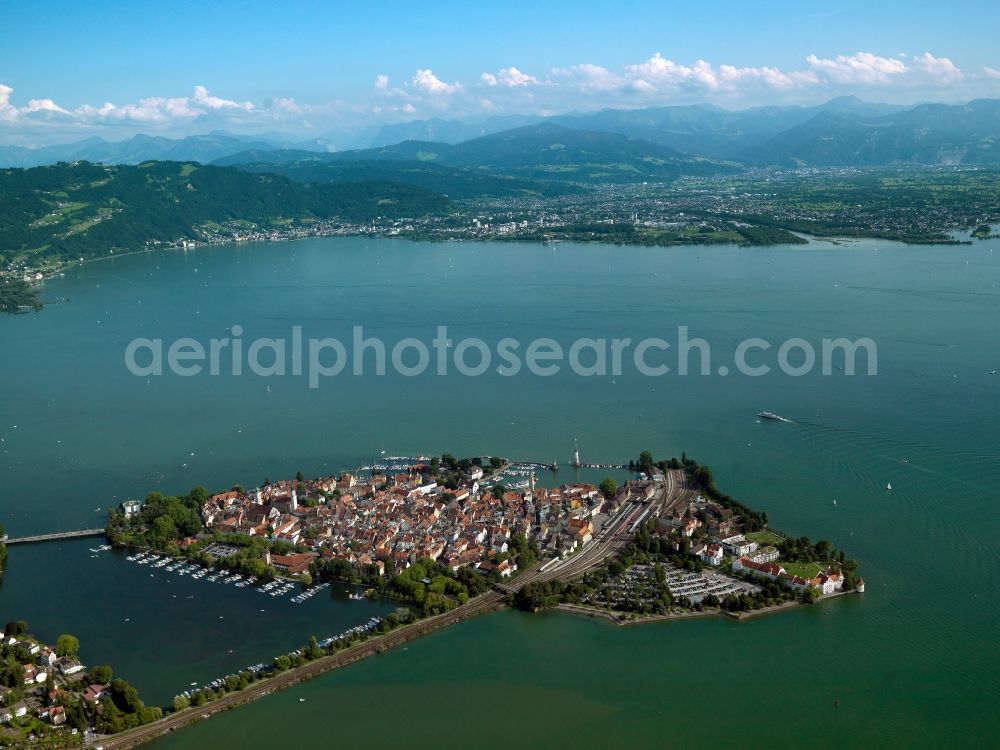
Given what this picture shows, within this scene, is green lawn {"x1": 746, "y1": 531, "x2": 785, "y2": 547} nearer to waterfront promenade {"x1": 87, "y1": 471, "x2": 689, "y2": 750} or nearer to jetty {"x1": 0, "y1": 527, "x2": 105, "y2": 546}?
waterfront promenade {"x1": 87, "y1": 471, "x2": 689, "y2": 750}

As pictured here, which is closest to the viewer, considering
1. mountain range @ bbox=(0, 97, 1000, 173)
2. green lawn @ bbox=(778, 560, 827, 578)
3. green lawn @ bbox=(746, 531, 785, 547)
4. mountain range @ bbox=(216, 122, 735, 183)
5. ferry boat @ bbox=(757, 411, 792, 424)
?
green lawn @ bbox=(778, 560, 827, 578)

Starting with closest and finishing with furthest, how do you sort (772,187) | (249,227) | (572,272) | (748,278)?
(748,278)
(572,272)
(249,227)
(772,187)

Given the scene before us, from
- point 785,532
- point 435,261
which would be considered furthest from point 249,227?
point 785,532

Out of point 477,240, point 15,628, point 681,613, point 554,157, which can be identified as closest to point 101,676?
point 15,628

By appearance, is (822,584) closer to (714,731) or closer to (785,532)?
(785,532)

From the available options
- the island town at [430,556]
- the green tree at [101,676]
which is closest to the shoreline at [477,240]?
the island town at [430,556]

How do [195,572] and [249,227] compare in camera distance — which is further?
[249,227]

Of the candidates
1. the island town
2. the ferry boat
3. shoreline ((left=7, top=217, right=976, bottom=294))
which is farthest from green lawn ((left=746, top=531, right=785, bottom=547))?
shoreline ((left=7, top=217, right=976, bottom=294))

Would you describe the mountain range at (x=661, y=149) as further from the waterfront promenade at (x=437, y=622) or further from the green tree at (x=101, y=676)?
the green tree at (x=101, y=676)

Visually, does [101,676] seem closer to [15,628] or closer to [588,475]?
[15,628]
